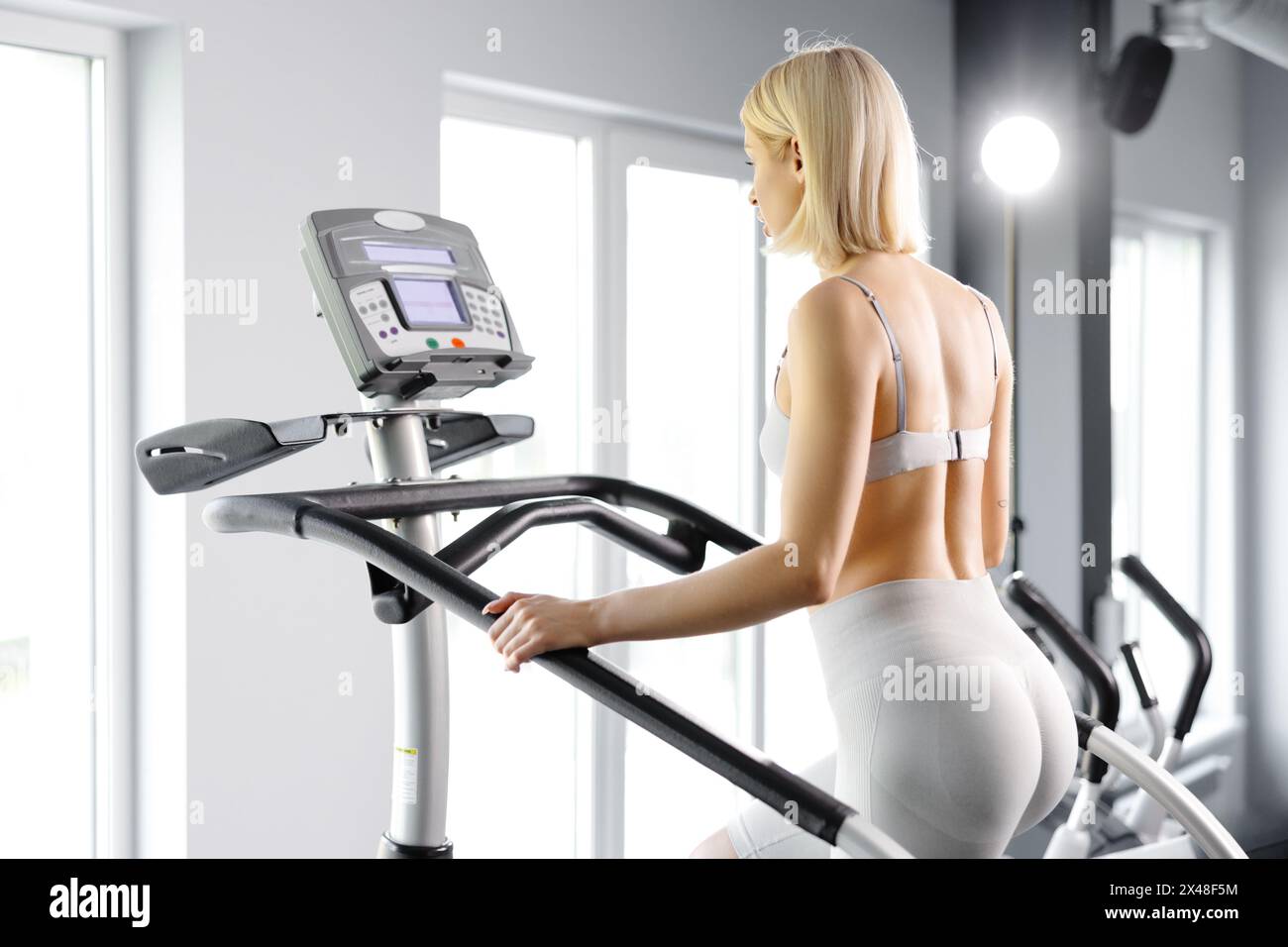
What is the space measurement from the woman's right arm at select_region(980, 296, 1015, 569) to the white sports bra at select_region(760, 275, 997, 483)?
0.06 meters

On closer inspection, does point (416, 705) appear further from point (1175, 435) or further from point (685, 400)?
point (1175, 435)

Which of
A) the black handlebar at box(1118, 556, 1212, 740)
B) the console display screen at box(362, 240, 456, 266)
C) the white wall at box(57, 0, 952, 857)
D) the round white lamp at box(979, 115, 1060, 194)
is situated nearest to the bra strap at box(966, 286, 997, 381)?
the console display screen at box(362, 240, 456, 266)

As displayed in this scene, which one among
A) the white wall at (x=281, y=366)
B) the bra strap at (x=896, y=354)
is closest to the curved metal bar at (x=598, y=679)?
the bra strap at (x=896, y=354)

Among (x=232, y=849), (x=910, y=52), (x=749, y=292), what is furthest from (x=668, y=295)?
(x=232, y=849)

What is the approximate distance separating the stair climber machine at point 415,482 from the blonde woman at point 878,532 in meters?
0.19

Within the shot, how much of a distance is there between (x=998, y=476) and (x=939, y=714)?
35cm

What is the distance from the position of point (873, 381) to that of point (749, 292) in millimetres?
2355

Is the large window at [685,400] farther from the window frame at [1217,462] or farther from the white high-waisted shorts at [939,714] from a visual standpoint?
the window frame at [1217,462]

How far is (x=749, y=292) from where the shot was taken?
3.44 meters

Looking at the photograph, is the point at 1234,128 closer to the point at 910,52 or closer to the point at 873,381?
the point at 910,52

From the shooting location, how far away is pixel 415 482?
146cm

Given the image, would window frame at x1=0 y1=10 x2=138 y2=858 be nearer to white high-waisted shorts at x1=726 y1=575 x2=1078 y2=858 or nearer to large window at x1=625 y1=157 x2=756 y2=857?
large window at x1=625 y1=157 x2=756 y2=857

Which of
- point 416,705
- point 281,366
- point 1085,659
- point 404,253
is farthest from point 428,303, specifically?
point 1085,659

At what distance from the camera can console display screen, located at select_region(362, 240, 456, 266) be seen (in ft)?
4.87
